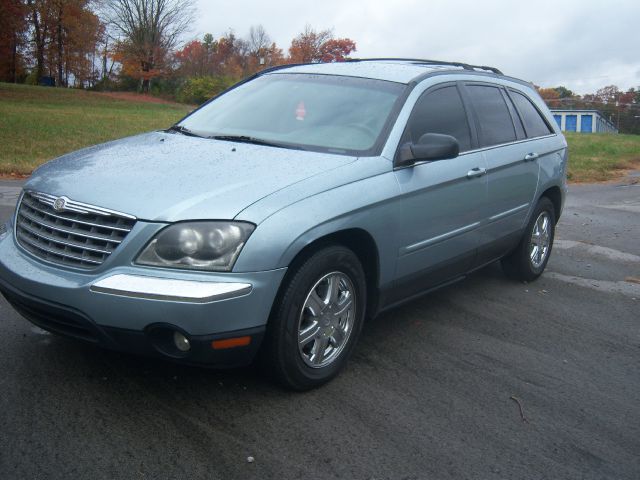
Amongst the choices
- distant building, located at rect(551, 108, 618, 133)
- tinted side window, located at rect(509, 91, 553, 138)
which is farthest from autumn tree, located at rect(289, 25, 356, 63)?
tinted side window, located at rect(509, 91, 553, 138)

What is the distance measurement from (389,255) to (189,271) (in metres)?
1.36

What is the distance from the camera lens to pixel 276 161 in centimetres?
400

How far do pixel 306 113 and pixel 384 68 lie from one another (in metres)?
0.80

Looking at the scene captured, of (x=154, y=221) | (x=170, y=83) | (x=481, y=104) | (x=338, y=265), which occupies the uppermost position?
(x=170, y=83)

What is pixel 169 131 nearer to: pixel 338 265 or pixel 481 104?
pixel 338 265

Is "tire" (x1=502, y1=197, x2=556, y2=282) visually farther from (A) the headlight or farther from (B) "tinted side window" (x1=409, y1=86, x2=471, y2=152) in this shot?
(A) the headlight

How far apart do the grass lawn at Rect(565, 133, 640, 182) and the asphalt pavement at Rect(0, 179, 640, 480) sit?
12166 millimetres

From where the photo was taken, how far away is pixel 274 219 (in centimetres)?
346

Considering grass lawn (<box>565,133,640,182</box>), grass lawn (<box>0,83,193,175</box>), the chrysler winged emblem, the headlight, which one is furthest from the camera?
grass lawn (<box>565,133,640,182</box>)

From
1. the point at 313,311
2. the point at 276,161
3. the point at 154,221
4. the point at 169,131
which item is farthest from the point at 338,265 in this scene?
the point at 169,131

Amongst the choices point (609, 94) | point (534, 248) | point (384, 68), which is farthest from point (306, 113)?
point (609, 94)

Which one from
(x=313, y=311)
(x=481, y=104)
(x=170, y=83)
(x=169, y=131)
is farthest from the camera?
(x=170, y=83)

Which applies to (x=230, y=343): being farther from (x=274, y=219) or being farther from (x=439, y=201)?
(x=439, y=201)

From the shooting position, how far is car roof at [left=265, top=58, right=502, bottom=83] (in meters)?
4.98
